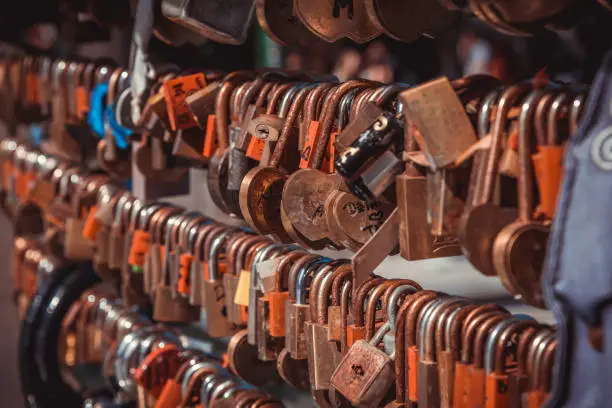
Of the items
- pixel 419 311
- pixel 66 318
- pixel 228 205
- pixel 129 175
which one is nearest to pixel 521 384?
pixel 419 311

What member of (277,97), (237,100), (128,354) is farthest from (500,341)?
(128,354)

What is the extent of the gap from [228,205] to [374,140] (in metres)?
0.52

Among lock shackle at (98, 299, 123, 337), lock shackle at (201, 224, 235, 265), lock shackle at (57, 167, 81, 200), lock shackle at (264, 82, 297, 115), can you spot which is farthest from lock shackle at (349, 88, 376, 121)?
lock shackle at (57, 167, 81, 200)

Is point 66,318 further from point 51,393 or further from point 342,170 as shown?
point 342,170

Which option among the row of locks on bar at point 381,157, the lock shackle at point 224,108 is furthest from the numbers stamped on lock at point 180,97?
the lock shackle at point 224,108

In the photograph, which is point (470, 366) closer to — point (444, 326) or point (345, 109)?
point (444, 326)

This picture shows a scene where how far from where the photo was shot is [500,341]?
1.38 m

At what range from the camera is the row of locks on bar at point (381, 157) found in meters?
1.24

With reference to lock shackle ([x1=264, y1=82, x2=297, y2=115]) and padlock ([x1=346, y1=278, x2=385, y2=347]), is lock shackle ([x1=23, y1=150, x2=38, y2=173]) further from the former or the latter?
padlock ([x1=346, y1=278, x2=385, y2=347])

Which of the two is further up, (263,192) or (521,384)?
(263,192)

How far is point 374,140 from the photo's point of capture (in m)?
1.41

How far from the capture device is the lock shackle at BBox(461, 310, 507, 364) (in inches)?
56.2

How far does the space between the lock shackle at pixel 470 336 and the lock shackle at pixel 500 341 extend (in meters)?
0.03

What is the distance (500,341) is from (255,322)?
67 centimetres
